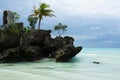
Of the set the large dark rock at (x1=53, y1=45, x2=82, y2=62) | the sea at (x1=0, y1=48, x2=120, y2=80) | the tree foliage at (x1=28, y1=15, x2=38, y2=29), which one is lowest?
the sea at (x1=0, y1=48, x2=120, y2=80)

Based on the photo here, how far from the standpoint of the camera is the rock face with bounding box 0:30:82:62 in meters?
37.3

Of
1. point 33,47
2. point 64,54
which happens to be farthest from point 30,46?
point 64,54

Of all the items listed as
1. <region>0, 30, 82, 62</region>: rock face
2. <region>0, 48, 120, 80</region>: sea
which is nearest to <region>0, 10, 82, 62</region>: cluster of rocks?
<region>0, 30, 82, 62</region>: rock face

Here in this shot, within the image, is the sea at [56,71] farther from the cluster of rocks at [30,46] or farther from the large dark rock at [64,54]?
the cluster of rocks at [30,46]

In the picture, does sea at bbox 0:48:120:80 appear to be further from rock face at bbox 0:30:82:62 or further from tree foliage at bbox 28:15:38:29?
tree foliage at bbox 28:15:38:29

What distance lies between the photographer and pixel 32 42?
40750 millimetres

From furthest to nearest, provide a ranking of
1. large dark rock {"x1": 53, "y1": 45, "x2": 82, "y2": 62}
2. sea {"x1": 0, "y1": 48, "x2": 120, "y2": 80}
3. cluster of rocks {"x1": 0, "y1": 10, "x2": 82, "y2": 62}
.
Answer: cluster of rocks {"x1": 0, "y1": 10, "x2": 82, "y2": 62}
large dark rock {"x1": 53, "y1": 45, "x2": 82, "y2": 62}
sea {"x1": 0, "y1": 48, "x2": 120, "y2": 80}

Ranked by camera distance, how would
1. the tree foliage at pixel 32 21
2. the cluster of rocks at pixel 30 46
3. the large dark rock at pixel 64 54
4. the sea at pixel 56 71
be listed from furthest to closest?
the tree foliage at pixel 32 21
the cluster of rocks at pixel 30 46
the large dark rock at pixel 64 54
the sea at pixel 56 71

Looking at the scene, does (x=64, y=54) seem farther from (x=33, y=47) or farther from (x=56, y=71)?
(x=56, y=71)

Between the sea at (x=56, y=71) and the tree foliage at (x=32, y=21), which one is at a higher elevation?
the tree foliage at (x=32, y=21)

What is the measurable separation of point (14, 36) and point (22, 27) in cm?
253

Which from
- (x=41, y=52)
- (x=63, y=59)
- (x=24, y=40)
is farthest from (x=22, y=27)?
(x=63, y=59)

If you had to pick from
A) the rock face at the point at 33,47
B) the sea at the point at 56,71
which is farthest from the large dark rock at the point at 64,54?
the sea at the point at 56,71

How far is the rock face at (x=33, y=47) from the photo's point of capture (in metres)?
37.3
